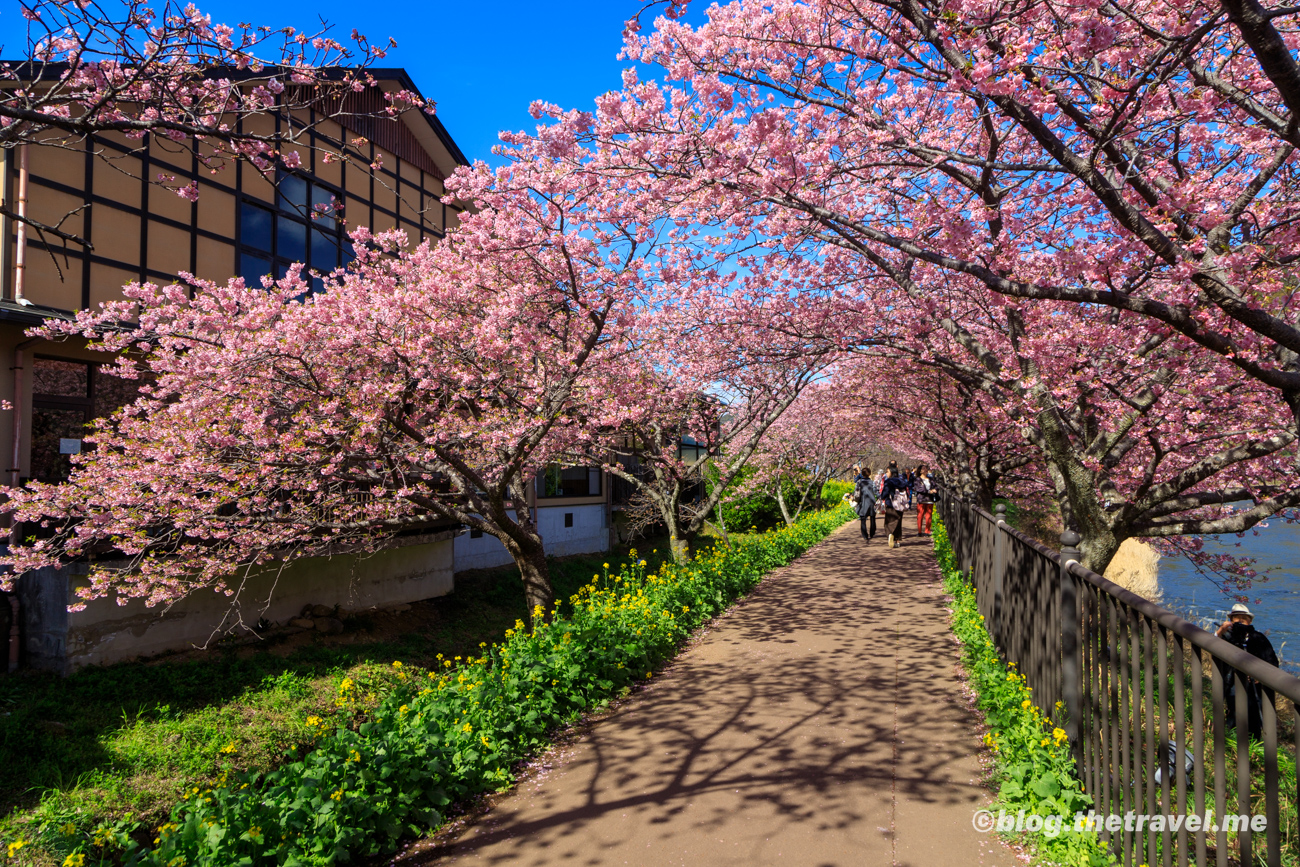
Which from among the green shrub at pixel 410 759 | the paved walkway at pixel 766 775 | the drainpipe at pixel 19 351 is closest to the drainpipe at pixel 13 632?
the drainpipe at pixel 19 351

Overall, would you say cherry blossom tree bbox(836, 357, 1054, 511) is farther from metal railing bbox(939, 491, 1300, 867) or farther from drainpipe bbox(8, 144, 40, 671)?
drainpipe bbox(8, 144, 40, 671)

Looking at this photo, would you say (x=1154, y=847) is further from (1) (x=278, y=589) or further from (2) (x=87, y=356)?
(2) (x=87, y=356)

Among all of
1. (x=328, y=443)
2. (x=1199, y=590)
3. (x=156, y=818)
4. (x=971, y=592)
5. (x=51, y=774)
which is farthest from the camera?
(x=1199, y=590)

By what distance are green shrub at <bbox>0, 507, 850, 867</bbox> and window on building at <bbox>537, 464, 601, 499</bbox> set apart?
1116 centimetres

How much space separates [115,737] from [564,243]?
6.79 meters

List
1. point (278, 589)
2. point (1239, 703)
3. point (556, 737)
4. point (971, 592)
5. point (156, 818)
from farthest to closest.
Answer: point (278, 589), point (971, 592), point (156, 818), point (556, 737), point (1239, 703)

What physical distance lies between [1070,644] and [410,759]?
142 inches

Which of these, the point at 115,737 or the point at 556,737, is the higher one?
the point at 556,737

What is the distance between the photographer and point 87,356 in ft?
33.1

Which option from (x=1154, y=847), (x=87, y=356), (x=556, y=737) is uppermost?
(x=87, y=356)

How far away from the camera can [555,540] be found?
18.8 m

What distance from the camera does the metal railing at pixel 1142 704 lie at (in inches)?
78.4

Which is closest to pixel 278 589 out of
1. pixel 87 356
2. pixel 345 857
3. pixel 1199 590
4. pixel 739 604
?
pixel 87 356

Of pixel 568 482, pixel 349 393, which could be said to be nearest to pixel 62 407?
pixel 349 393
